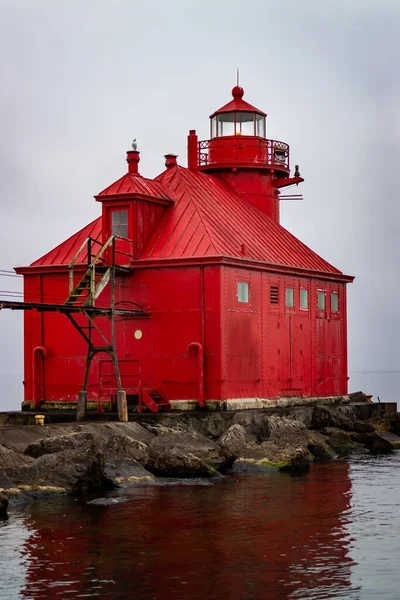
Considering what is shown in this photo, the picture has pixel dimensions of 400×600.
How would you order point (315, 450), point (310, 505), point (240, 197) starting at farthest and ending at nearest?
point (240, 197) → point (315, 450) → point (310, 505)

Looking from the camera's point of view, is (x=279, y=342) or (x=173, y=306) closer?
(x=173, y=306)

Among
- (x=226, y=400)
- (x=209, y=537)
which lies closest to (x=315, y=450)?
(x=226, y=400)

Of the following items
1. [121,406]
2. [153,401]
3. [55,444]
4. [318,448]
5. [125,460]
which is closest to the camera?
[55,444]

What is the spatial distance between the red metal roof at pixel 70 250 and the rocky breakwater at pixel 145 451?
22.3ft

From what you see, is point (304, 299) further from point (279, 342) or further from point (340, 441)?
point (340, 441)

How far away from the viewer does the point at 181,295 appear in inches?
1277

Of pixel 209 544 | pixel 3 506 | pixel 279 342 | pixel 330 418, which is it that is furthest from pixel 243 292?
pixel 209 544

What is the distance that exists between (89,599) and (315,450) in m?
17.7

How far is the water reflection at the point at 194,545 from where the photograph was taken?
15749mm

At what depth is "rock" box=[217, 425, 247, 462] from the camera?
2855 centimetres

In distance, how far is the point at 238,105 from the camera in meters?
40.4

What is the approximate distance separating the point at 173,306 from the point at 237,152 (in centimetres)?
934

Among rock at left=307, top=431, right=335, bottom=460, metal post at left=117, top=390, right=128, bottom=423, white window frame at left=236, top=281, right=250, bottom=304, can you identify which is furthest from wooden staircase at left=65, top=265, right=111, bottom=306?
rock at left=307, top=431, right=335, bottom=460

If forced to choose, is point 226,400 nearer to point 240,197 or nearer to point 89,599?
point 240,197
